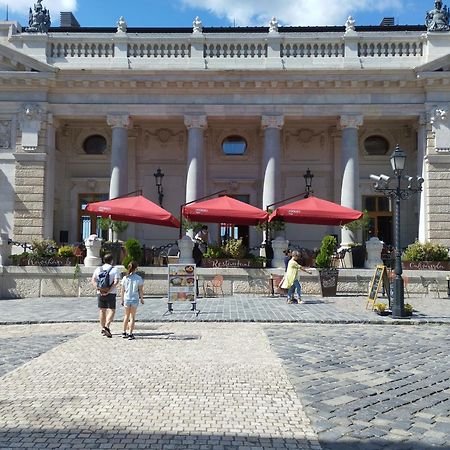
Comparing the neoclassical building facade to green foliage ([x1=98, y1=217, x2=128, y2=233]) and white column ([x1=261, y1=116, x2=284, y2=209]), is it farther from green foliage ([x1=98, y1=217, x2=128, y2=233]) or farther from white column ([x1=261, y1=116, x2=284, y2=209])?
green foliage ([x1=98, y1=217, x2=128, y2=233])

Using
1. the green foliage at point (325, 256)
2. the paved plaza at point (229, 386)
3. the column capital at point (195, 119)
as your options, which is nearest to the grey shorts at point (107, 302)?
the paved plaza at point (229, 386)

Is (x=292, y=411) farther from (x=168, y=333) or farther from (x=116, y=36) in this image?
(x=116, y=36)

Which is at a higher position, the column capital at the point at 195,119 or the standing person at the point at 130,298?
the column capital at the point at 195,119

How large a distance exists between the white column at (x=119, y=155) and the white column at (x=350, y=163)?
10.1 metres

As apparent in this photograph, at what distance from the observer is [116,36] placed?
82.1ft

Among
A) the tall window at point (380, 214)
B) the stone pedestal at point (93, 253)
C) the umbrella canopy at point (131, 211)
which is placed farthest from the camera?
the tall window at point (380, 214)

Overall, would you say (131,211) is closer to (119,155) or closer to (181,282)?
(181,282)

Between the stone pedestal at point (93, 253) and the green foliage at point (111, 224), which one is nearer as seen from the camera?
the stone pedestal at point (93, 253)

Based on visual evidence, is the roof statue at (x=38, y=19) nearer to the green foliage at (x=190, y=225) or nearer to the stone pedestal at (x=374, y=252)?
the green foliage at (x=190, y=225)

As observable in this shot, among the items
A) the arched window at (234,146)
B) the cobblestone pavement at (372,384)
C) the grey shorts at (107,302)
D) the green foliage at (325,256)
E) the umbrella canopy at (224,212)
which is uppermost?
the arched window at (234,146)

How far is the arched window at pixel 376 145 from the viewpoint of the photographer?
90.7ft

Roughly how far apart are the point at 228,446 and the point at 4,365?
15.0 ft

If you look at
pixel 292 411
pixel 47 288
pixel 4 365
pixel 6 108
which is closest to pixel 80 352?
pixel 4 365

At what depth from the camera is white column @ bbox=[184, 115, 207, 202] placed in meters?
24.2
